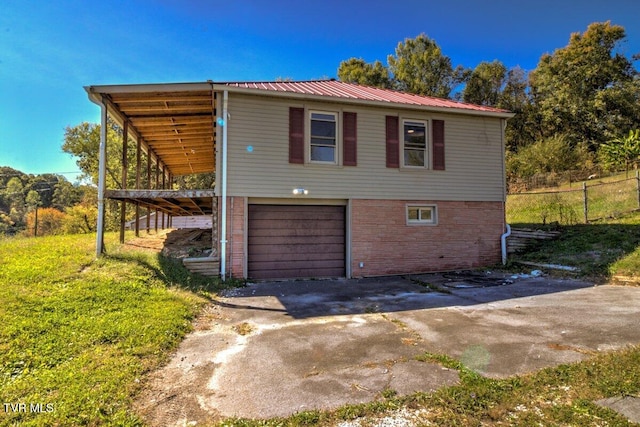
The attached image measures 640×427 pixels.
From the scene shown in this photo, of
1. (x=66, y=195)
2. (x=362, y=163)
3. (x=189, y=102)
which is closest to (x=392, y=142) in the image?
(x=362, y=163)

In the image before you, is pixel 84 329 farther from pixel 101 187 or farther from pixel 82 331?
pixel 101 187

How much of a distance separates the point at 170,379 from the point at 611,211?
48.8 ft

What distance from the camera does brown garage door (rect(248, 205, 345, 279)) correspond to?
865cm

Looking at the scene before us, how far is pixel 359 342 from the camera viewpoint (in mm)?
4164

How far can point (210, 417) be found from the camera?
101 inches

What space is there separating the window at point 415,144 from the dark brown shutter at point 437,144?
10.0 inches

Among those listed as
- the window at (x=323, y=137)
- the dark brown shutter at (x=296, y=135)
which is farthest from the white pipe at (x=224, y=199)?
the window at (x=323, y=137)

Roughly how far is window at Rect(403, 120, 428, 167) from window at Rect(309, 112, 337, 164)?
7.05 ft

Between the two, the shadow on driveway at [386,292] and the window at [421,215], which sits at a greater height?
the window at [421,215]

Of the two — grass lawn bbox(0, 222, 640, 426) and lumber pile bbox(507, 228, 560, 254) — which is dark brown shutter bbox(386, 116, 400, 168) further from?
grass lawn bbox(0, 222, 640, 426)

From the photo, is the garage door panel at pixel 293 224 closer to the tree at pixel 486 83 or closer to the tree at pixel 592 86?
the tree at pixel 592 86

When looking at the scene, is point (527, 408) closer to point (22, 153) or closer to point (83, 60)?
point (83, 60)

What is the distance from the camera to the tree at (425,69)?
3003 centimetres

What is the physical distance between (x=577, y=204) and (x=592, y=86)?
1911 cm
